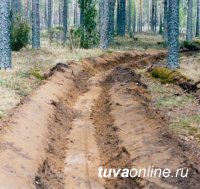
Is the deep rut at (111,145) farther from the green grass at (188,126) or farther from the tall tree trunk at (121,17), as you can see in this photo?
the tall tree trunk at (121,17)

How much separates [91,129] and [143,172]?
14.0 ft

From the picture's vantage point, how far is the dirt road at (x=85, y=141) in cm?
762

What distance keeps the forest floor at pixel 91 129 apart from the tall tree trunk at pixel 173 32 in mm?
1224

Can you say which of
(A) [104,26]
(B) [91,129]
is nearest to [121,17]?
(A) [104,26]

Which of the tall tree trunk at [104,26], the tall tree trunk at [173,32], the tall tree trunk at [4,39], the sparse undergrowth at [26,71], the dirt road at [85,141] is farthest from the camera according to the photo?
the tall tree trunk at [104,26]

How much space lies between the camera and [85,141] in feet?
35.4

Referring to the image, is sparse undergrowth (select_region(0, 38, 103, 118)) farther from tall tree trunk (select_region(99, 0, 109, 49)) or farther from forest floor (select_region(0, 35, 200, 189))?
tall tree trunk (select_region(99, 0, 109, 49))

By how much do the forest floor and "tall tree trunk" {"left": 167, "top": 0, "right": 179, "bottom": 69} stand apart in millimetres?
1224

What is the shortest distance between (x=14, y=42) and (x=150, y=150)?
17.0m

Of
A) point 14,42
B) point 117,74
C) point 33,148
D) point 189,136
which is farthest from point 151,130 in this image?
point 14,42

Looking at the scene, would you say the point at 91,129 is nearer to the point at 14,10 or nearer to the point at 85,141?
the point at 85,141

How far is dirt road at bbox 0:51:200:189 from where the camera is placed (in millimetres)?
7625

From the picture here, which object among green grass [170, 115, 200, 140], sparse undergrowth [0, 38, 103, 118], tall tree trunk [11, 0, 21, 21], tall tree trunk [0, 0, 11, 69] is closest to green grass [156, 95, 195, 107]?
green grass [170, 115, 200, 140]

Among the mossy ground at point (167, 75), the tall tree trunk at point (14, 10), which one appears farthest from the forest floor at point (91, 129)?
the tall tree trunk at point (14, 10)
